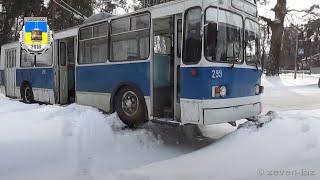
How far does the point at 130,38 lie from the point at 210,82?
3029 mm

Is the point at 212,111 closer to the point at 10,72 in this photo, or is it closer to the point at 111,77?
the point at 111,77

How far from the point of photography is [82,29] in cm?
1352

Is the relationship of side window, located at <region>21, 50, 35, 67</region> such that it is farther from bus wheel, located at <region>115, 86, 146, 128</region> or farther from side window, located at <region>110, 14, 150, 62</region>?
bus wheel, located at <region>115, 86, 146, 128</region>

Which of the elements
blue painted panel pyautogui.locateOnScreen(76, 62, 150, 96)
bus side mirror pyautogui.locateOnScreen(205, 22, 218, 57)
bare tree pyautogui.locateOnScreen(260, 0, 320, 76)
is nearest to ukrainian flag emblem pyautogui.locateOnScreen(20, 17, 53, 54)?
blue painted panel pyautogui.locateOnScreen(76, 62, 150, 96)

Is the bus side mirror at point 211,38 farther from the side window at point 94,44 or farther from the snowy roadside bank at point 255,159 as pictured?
the side window at point 94,44

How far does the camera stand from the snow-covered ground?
6895 mm

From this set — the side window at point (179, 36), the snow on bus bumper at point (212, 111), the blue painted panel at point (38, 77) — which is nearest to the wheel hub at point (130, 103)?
the side window at point (179, 36)

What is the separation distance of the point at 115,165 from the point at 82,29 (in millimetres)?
6639

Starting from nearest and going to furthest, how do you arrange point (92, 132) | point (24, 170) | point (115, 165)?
point (24, 170) → point (115, 165) → point (92, 132)

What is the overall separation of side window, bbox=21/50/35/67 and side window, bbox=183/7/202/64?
33.2 feet

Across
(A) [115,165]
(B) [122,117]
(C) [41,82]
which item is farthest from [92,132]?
(C) [41,82]

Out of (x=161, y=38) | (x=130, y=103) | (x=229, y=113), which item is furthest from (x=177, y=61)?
(x=130, y=103)

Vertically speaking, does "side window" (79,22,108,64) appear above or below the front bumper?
above

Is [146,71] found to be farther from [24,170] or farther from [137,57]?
[24,170]
